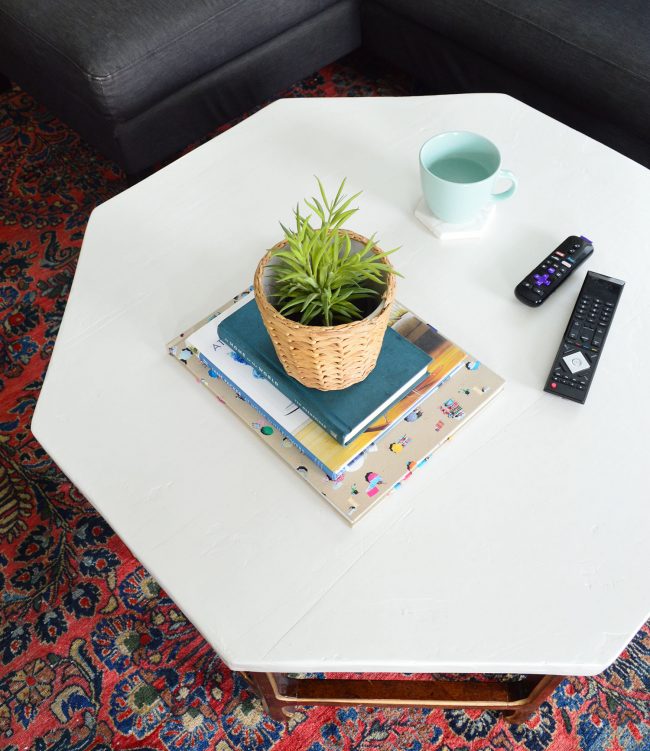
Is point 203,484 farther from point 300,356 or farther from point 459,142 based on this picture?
point 459,142

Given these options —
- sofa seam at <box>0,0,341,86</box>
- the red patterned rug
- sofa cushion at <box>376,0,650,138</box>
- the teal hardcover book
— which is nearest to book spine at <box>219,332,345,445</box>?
the teal hardcover book

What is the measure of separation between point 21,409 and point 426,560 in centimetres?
96

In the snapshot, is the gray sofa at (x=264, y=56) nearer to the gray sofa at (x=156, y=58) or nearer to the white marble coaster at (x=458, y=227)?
the gray sofa at (x=156, y=58)

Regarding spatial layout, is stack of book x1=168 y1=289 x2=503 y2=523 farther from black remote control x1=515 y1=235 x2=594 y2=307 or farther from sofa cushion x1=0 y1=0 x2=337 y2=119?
sofa cushion x1=0 y1=0 x2=337 y2=119

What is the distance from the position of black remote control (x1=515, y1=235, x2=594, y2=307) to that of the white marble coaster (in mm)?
103

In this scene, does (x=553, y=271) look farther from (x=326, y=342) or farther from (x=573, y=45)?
(x=573, y=45)

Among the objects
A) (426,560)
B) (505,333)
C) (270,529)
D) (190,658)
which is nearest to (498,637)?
(426,560)

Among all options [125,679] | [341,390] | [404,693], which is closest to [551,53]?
[341,390]

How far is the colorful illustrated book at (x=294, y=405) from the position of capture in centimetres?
77

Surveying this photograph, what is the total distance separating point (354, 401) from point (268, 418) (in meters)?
0.11

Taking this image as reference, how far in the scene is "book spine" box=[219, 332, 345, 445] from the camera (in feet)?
2.50

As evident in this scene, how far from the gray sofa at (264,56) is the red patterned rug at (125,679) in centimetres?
64

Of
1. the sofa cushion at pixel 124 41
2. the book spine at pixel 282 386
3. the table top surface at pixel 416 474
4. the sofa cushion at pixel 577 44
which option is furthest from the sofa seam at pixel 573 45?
the book spine at pixel 282 386

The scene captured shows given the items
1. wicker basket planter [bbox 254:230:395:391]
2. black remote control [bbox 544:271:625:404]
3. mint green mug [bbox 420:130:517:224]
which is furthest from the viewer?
mint green mug [bbox 420:130:517:224]
